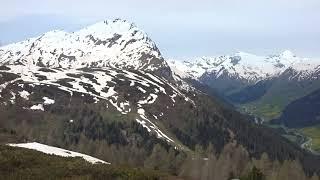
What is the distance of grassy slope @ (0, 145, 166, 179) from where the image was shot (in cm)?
7300

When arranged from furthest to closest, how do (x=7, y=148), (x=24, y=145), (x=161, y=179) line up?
(x=24, y=145) < (x=7, y=148) < (x=161, y=179)

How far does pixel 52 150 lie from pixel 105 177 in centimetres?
3416

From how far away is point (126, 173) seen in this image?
7725 cm

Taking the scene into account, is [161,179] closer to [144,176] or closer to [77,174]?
[144,176]

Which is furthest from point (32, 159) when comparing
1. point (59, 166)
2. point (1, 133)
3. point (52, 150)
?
point (1, 133)

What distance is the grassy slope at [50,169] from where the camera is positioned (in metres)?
73.0

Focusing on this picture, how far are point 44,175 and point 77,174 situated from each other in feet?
15.8

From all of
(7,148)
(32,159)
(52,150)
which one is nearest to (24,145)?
(52,150)

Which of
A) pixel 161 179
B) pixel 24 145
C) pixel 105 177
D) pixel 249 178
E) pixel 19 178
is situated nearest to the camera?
pixel 19 178

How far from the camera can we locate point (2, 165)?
75.5 m

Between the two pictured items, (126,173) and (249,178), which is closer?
Answer: (126,173)

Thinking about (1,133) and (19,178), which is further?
(1,133)

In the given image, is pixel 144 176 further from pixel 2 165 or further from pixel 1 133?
pixel 1 133

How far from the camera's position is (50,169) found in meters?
76.8
